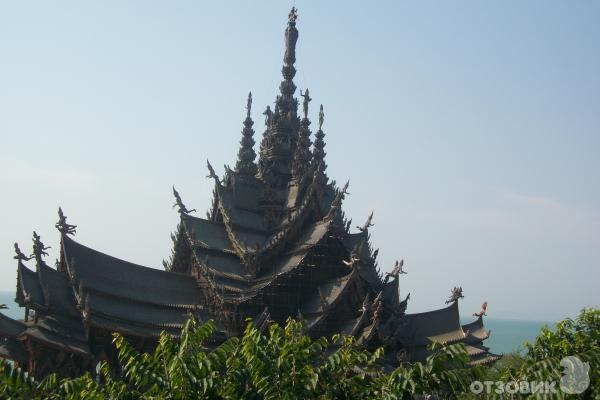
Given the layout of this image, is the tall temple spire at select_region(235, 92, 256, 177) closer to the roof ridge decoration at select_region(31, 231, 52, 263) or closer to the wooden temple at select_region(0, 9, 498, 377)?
the wooden temple at select_region(0, 9, 498, 377)

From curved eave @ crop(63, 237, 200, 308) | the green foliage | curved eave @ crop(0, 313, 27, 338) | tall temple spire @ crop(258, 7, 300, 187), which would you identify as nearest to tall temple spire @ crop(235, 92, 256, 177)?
tall temple spire @ crop(258, 7, 300, 187)

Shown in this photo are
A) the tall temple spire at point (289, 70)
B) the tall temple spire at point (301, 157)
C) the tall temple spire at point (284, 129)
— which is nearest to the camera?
the tall temple spire at point (301, 157)

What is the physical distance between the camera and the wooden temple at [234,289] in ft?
95.3

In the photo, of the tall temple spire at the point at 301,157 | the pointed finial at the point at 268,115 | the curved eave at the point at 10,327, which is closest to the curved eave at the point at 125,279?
the curved eave at the point at 10,327

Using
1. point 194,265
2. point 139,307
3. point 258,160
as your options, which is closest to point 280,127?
point 258,160

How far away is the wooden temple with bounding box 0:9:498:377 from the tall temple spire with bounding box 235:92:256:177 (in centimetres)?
221

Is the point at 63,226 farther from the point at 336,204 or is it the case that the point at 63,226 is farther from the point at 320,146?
the point at 320,146

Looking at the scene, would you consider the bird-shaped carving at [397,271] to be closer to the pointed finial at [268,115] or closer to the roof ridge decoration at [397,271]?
the roof ridge decoration at [397,271]

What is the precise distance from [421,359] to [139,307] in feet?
44.5

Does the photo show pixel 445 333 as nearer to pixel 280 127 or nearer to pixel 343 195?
pixel 343 195

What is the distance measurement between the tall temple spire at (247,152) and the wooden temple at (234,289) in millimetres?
2210

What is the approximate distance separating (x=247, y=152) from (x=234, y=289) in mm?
16629

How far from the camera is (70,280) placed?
31.2 meters

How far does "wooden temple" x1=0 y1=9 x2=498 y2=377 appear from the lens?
29062 mm
